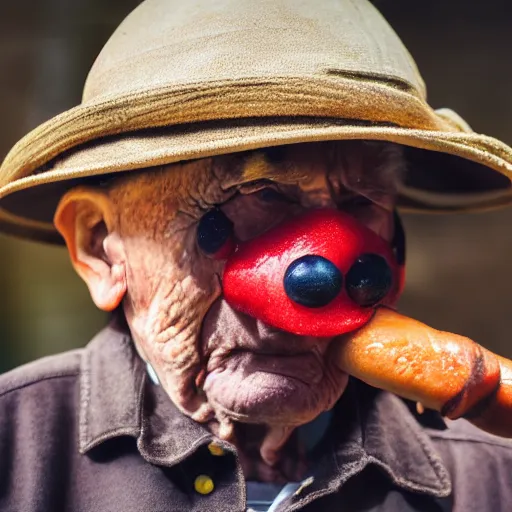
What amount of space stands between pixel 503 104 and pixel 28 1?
1.12 metres

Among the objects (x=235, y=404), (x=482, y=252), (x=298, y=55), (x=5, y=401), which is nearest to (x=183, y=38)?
(x=298, y=55)

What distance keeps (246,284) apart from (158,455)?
1.08ft

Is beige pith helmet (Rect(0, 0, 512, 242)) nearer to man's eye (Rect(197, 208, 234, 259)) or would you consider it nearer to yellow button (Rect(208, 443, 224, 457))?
man's eye (Rect(197, 208, 234, 259))

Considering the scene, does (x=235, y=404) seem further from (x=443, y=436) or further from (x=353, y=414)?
(x=443, y=436)

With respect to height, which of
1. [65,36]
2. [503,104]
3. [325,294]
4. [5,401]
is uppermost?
[65,36]

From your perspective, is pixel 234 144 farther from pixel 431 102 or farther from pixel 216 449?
pixel 431 102

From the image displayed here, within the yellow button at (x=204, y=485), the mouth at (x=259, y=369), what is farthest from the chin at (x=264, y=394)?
the yellow button at (x=204, y=485)

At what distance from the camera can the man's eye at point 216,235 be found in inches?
38.1

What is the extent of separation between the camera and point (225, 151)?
872 mm

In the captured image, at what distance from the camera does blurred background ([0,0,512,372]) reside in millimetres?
1257

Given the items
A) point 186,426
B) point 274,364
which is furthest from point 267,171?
point 186,426

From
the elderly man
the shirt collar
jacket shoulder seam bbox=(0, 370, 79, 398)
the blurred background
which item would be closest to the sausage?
the elderly man

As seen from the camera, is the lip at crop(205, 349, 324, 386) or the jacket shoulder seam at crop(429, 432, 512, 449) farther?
the jacket shoulder seam at crop(429, 432, 512, 449)

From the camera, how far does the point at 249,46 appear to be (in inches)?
36.6
